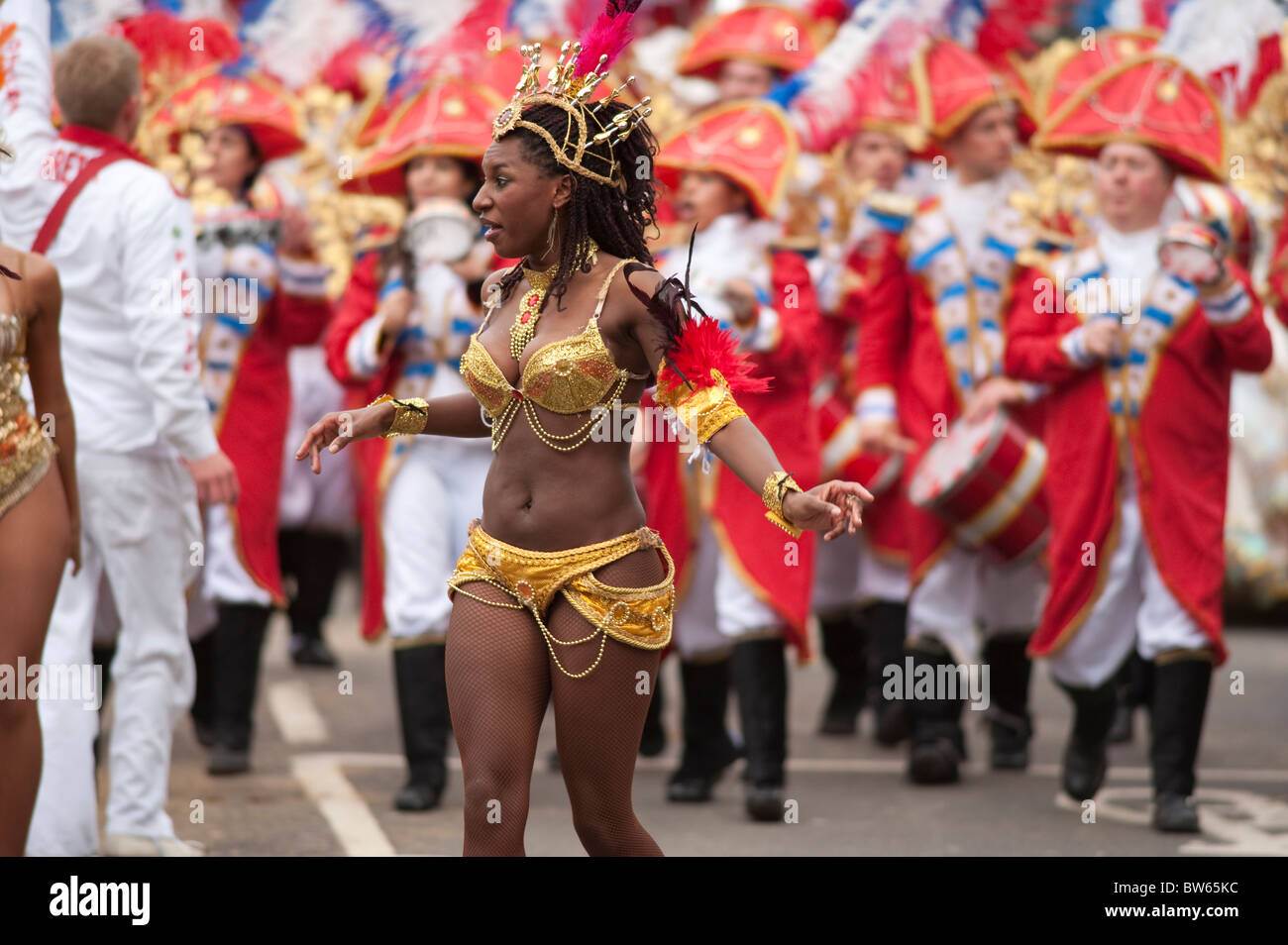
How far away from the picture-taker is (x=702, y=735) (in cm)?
705

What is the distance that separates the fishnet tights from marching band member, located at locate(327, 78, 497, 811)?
2651 millimetres

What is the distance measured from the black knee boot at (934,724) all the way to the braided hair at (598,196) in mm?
3538

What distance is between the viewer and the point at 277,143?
7.88 metres

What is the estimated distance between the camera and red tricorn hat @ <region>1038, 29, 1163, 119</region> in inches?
272

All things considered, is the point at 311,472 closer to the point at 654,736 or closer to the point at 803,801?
the point at 654,736

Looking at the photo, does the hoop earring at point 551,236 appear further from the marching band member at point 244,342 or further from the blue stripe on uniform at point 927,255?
the blue stripe on uniform at point 927,255

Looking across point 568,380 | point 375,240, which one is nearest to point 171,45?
point 375,240

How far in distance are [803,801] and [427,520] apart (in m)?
Result: 1.75

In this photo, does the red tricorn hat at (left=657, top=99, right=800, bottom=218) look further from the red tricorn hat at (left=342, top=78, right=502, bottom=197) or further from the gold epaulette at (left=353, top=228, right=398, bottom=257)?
the gold epaulette at (left=353, top=228, right=398, bottom=257)

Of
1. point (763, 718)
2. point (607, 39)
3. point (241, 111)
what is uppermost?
point (241, 111)

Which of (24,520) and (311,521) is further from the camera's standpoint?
(311,521)

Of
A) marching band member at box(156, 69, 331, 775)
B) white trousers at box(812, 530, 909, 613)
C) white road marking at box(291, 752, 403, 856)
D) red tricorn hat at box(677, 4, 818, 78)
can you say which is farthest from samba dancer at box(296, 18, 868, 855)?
red tricorn hat at box(677, 4, 818, 78)

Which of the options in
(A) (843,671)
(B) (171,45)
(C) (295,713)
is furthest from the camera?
(C) (295,713)

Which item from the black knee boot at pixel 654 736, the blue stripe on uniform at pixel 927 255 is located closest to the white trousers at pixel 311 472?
the black knee boot at pixel 654 736
